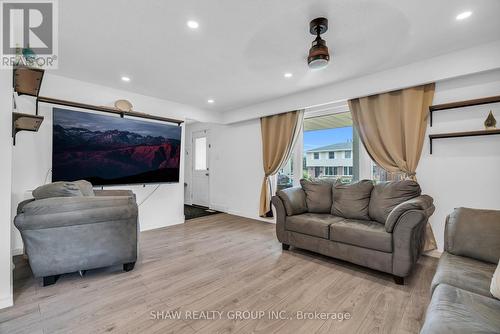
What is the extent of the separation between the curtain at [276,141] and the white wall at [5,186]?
11.5 feet

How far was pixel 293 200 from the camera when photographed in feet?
10.2

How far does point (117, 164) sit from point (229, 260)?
7.75 ft

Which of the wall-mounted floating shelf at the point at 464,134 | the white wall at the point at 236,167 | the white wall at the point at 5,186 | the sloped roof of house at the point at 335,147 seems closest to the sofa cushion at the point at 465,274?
the wall-mounted floating shelf at the point at 464,134

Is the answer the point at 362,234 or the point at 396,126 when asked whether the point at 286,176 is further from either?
the point at 362,234

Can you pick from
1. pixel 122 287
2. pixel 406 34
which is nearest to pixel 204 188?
pixel 122 287

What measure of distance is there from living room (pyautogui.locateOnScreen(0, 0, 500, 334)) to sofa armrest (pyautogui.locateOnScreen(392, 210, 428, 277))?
0.01 m

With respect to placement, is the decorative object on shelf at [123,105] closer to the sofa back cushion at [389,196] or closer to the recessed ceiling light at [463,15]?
the sofa back cushion at [389,196]

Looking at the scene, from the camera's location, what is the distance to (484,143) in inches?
99.0

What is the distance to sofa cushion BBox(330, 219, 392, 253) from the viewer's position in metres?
2.20

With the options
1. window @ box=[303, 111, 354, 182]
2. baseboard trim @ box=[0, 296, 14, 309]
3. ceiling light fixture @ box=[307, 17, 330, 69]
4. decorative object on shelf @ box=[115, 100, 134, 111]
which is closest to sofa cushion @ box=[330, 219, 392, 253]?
window @ box=[303, 111, 354, 182]

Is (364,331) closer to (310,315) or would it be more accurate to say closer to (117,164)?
(310,315)

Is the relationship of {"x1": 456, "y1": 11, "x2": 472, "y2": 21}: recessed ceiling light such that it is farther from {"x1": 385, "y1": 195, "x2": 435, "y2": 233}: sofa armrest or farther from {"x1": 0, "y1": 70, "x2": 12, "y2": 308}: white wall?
{"x1": 0, "y1": 70, "x2": 12, "y2": 308}: white wall

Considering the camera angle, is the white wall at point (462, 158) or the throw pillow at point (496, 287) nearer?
the throw pillow at point (496, 287)

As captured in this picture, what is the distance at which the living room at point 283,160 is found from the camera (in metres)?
1.71
